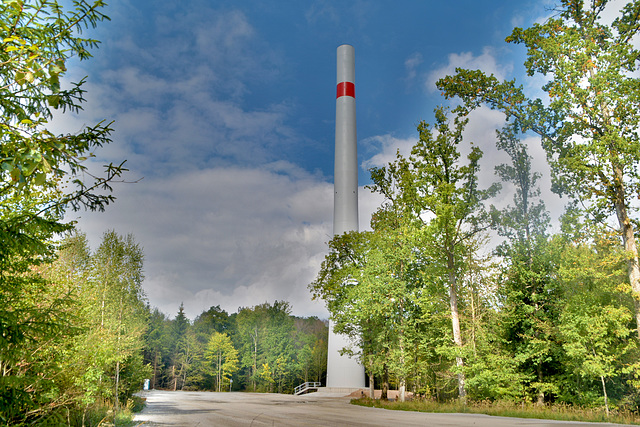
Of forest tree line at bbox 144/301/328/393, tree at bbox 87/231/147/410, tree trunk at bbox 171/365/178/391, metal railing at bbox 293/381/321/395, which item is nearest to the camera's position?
tree at bbox 87/231/147/410

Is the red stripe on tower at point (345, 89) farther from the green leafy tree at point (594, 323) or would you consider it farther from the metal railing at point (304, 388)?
the metal railing at point (304, 388)

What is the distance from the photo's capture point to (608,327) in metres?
19.4

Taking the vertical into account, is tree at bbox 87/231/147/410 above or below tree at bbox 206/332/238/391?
above

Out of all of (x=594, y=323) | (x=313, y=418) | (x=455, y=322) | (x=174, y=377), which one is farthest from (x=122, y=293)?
(x=174, y=377)

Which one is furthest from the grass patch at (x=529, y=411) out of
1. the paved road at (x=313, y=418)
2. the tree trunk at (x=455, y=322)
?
the paved road at (x=313, y=418)

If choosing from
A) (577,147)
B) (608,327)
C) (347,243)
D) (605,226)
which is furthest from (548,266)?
(347,243)

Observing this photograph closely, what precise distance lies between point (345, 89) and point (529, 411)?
130ft

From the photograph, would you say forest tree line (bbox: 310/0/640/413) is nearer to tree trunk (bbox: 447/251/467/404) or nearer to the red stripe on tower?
tree trunk (bbox: 447/251/467/404)

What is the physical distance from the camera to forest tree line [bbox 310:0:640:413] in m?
18.0

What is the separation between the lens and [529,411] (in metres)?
17.9

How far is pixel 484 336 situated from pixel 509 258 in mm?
6810

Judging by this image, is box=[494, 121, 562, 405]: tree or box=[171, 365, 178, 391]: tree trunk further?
box=[171, 365, 178, 391]: tree trunk

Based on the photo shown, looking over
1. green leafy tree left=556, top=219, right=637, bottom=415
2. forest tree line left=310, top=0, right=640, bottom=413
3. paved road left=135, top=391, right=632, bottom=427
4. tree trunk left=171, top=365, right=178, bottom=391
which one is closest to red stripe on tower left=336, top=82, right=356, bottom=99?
forest tree line left=310, top=0, right=640, bottom=413

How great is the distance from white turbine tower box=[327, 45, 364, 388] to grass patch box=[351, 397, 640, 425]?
693 inches
